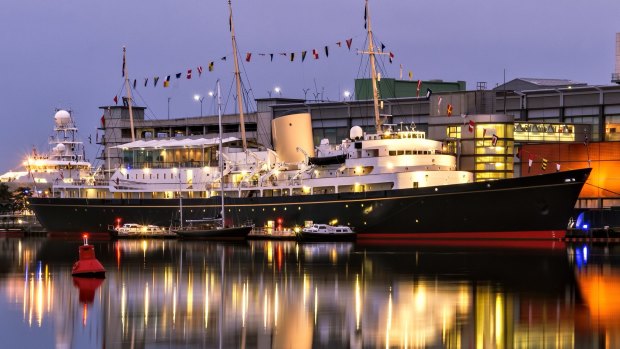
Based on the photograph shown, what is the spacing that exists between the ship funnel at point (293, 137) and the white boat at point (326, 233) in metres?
13.3

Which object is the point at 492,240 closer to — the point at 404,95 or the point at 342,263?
the point at 342,263

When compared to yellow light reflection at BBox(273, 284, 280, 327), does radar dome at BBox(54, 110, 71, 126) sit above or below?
above

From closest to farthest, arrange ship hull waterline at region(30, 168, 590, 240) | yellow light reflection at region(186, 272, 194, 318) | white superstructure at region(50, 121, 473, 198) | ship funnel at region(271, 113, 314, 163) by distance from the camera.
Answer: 1. yellow light reflection at region(186, 272, 194, 318)
2. ship hull waterline at region(30, 168, 590, 240)
3. white superstructure at region(50, 121, 473, 198)
4. ship funnel at region(271, 113, 314, 163)

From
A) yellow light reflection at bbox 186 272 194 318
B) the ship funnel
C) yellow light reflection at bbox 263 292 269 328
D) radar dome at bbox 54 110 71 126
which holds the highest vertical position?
radar dome at bbox 54 110 71 126

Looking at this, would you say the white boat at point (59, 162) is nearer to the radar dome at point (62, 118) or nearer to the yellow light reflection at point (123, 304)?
the radar dome at point (62, 118)

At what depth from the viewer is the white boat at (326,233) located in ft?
237

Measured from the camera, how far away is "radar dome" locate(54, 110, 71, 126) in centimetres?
9994

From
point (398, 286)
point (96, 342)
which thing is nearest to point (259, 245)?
point (398, 286)

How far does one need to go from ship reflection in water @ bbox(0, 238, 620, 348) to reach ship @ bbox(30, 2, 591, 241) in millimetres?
9041

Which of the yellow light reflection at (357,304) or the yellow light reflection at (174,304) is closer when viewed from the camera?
the yellow light reflection at (357,304)

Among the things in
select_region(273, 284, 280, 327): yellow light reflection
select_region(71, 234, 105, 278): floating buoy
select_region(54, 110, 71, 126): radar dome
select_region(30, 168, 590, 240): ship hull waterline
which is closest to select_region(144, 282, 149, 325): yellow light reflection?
select_region(273, 284, 280, 327): yellow light reflection

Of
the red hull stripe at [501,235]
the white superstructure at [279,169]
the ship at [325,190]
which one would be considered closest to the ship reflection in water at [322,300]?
the red hull stripe at [501,235]

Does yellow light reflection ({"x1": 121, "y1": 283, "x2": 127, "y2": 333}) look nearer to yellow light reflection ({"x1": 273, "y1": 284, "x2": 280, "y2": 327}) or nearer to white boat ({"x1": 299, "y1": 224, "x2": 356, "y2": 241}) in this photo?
yellow light reflection ({"x1": 273, "y1": 284, "x2": 280, "y2": 327})

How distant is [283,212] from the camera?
79.1 metres
